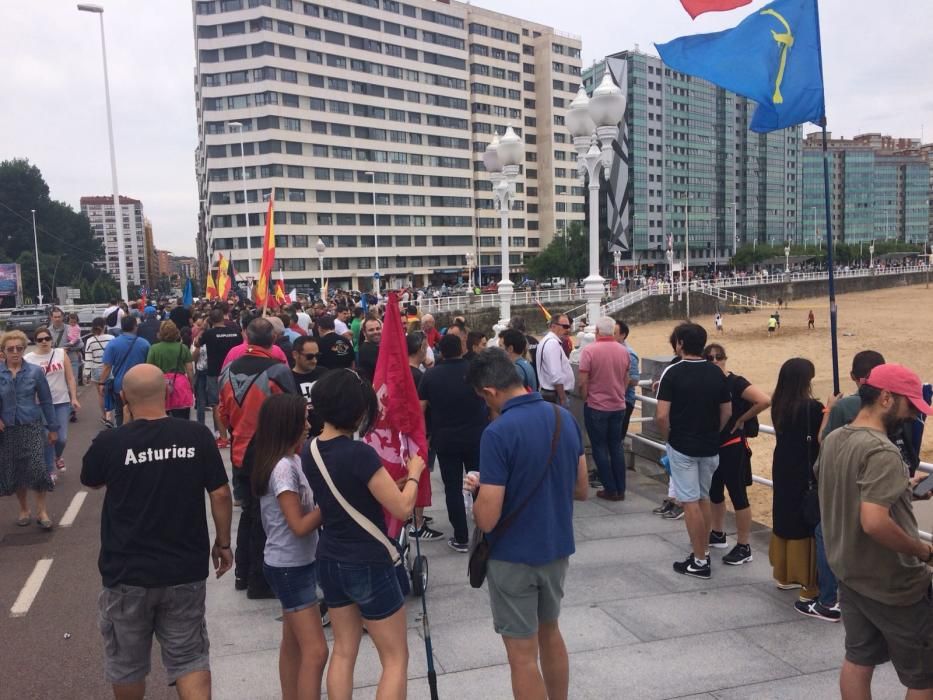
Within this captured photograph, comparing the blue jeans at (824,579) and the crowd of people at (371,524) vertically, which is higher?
the crowd of people at (371,524)

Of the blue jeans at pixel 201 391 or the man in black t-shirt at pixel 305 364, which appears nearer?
the man in black t-shirt at pixel 305 364

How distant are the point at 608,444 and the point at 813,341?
35.5 metres

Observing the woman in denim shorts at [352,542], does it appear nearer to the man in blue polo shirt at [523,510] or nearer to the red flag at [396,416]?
the man in blue polo shirt at [523,510]

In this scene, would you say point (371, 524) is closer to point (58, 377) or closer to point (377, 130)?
point (58, 377)

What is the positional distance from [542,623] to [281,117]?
71163mm

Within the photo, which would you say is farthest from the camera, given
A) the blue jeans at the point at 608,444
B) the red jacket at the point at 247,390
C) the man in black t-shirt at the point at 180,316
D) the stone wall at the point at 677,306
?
the stone wall at the point at 677,306

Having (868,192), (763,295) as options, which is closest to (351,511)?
(763,295)

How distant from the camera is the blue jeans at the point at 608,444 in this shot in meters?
6.83

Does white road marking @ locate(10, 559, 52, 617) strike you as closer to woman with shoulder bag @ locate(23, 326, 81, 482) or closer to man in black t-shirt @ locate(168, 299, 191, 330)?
woman with shoulder bag @ locate(23, 326, 81, 482)

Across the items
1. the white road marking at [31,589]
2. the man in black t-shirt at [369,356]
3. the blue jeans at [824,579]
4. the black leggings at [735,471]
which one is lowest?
the white road marking at [31,589]

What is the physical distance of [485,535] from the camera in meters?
3.12

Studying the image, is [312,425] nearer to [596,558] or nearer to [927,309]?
[596,558]

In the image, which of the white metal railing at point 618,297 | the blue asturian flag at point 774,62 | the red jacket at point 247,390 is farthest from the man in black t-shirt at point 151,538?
the white metal railing at point 618,297

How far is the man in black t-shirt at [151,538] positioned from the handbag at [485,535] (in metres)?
1.18
